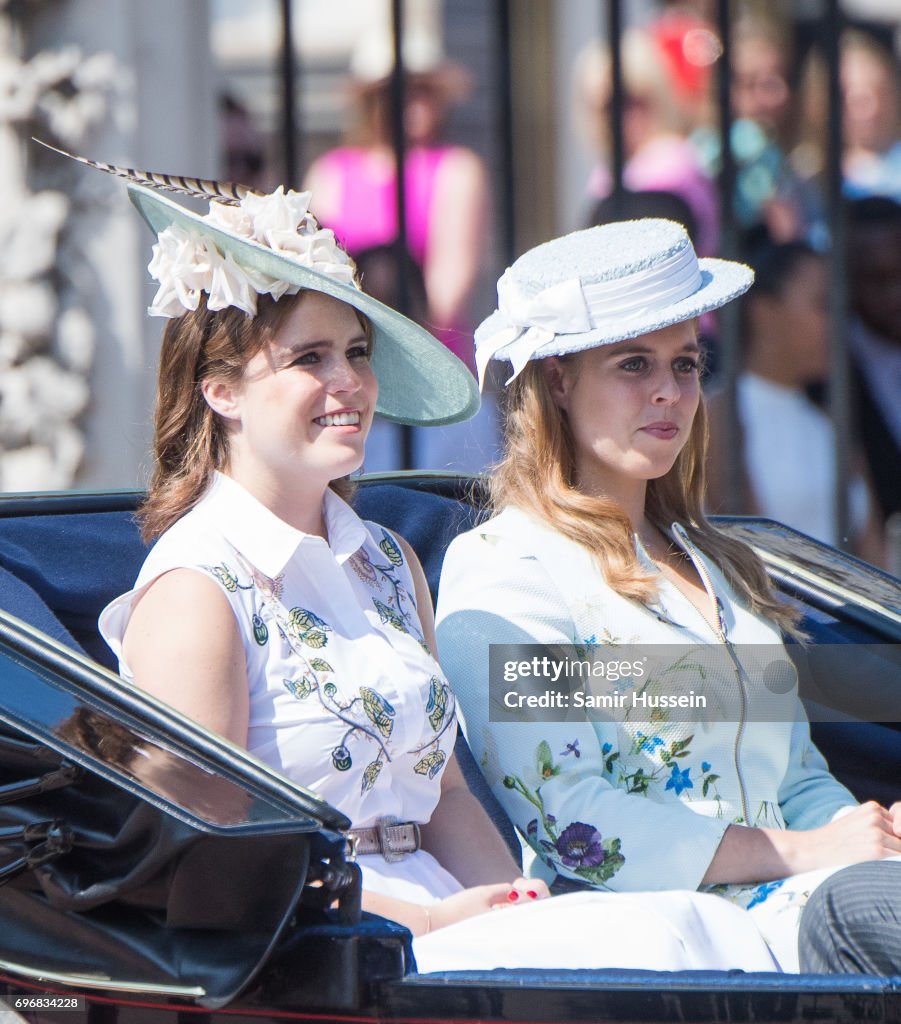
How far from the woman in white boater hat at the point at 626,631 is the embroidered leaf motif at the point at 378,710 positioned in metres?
0.21

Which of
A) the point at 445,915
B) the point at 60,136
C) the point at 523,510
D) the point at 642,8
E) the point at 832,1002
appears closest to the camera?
the point at 832,1002

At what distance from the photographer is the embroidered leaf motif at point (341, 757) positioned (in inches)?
81.4

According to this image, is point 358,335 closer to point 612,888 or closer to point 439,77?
point 612,888

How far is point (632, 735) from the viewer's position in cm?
232

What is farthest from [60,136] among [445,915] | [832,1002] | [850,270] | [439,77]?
[832,1002]

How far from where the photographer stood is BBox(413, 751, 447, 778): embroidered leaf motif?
7.24ft

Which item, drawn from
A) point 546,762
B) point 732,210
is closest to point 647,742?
point 546,762

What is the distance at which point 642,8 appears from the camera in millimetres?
6199

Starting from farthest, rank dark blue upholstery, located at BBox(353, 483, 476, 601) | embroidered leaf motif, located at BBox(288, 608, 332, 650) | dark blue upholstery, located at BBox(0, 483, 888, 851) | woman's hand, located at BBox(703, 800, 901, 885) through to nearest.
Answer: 1. dark blue upholstery, located at BBox(353, 483, 476, 601)
2. dark blue upholstery, located at BBox(0, 483, 888, 851)
3. woman's hand, located at BBox(703, 800, 901, 885)
4. embroidered leaf motif, located at BBox(288, 608, 332, 650)

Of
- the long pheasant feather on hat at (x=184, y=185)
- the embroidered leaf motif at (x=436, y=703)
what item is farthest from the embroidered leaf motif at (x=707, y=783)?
the long pheasant feather on hat at (x=184, y=185)

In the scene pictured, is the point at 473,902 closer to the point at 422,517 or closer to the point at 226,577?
the point at 226,577

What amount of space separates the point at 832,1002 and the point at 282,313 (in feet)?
3.46

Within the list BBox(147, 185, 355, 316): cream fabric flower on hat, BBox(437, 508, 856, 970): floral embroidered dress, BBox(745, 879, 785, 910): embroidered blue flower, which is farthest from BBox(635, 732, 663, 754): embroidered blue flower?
BBox(147, 185, 355, 316): cream fabric flower on hat

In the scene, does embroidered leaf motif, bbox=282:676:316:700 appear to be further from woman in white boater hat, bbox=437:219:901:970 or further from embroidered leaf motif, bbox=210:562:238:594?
woman in white boater hat, bbox=437:219:901:970
